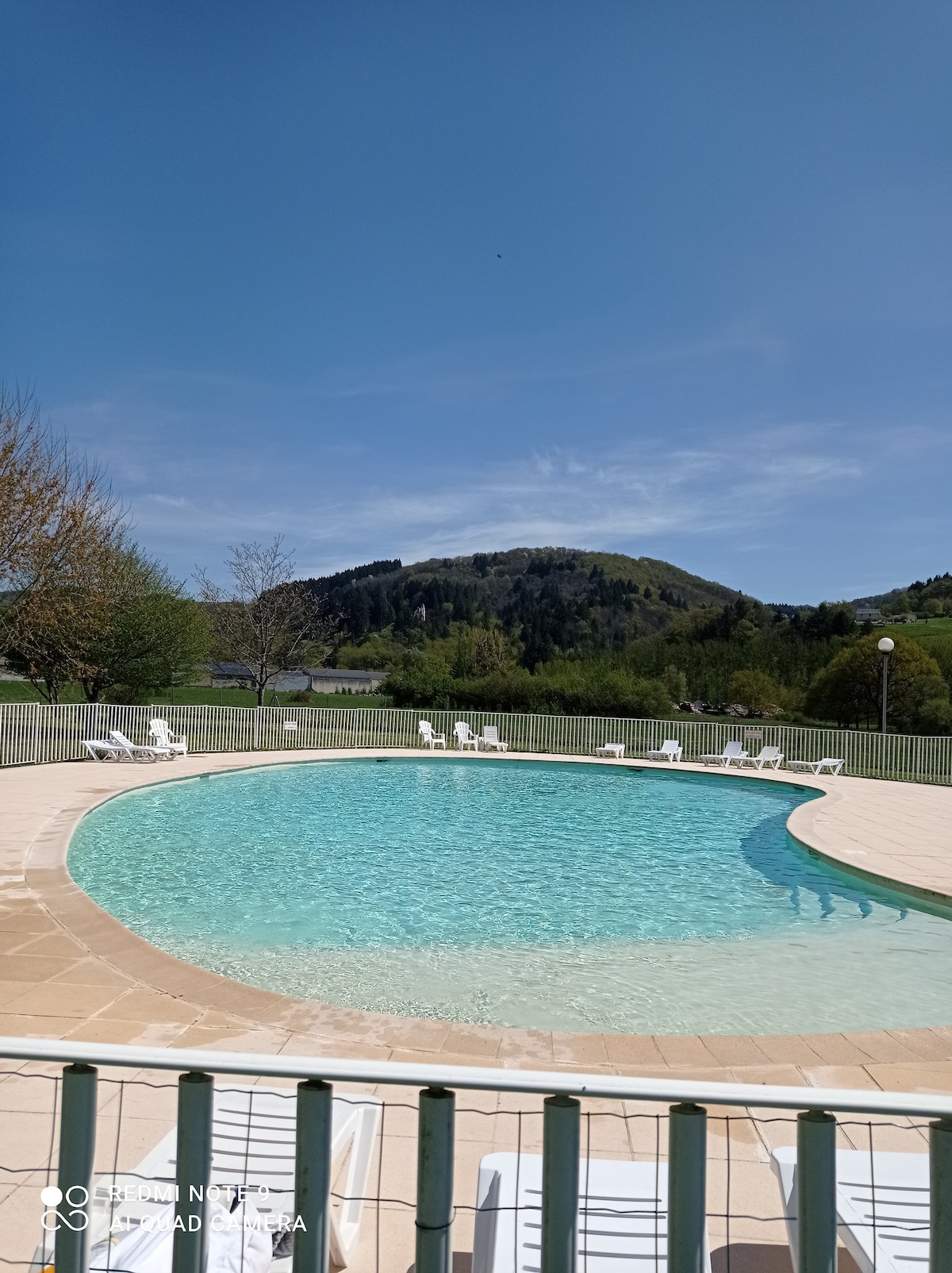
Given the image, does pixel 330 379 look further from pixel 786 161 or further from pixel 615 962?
pixel 615 962

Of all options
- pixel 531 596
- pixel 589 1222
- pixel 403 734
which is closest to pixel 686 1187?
pixel 589 1222

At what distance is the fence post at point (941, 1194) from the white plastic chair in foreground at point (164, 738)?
635 inches

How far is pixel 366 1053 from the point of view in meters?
3.54

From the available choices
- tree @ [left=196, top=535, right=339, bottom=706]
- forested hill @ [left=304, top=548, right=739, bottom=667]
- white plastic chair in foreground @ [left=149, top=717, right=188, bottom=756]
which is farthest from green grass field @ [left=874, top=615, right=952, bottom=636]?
white plastic chair in foreground @ [left=149, top=717, right=188, bottom=756]

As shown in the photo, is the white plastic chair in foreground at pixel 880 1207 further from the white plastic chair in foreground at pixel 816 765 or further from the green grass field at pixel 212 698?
the green grass field at pixel 212 698

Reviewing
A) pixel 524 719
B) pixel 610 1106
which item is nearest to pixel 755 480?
pixel 524 719

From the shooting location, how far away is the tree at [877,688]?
24.4 meters

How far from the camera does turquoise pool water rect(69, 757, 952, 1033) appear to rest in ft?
16.2

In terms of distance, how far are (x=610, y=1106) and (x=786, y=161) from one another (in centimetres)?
1204

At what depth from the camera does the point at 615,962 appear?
5.57 m

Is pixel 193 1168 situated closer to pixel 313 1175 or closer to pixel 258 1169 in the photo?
pixel 313 1175

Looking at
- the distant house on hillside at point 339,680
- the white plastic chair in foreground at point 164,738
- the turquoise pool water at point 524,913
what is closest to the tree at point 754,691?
the turquoise pool water at point 524,913

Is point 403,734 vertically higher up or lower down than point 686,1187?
lower down

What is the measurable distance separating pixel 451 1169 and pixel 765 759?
1748 cm
